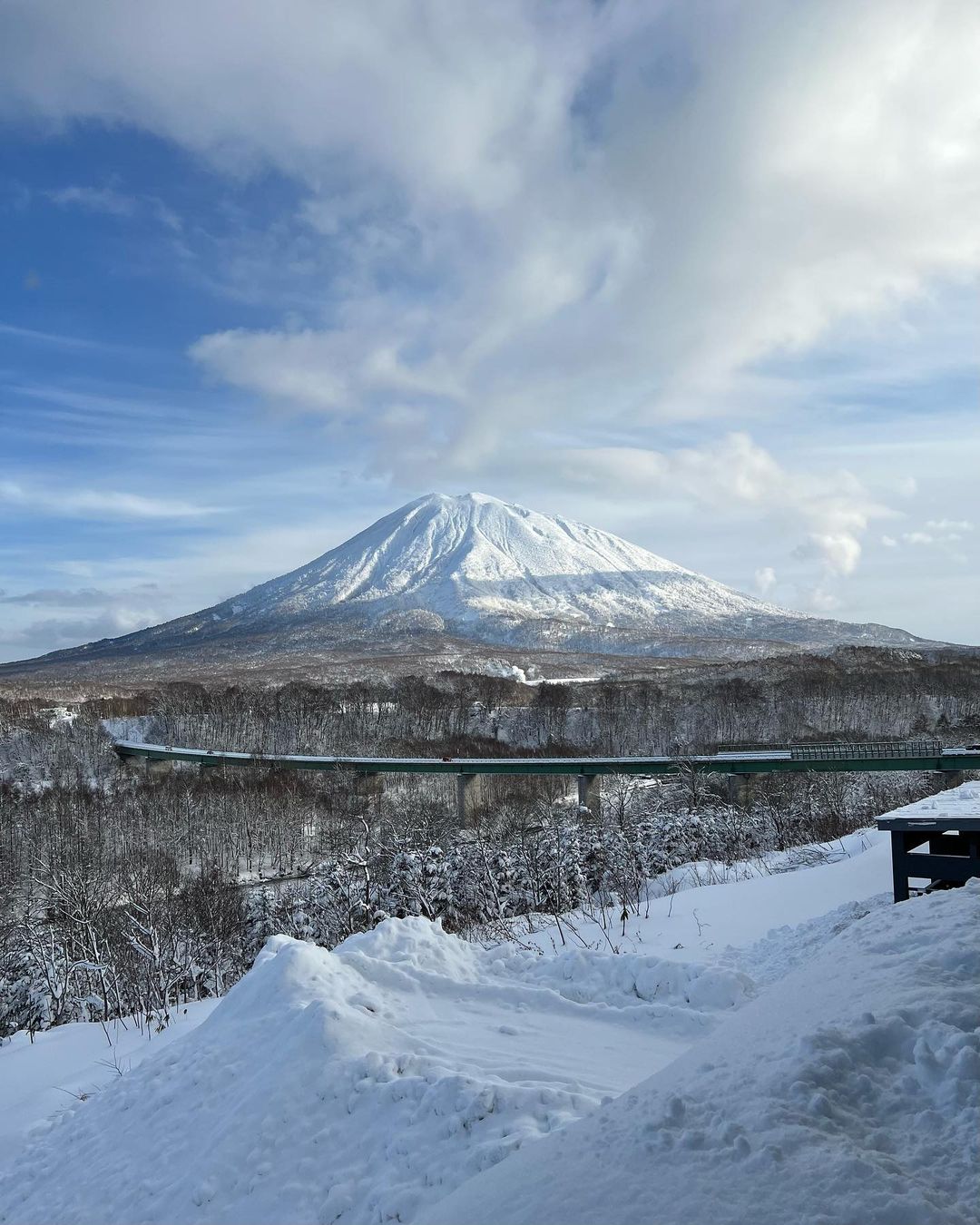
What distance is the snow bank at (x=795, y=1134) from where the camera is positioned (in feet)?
9.32

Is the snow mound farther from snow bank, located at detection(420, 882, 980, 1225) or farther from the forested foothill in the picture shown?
the forested foothill

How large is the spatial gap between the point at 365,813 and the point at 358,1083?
4297 cm

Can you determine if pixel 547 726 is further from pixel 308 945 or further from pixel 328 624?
pixel 328 624

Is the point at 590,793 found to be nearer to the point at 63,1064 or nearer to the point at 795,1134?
the point at 63,1064

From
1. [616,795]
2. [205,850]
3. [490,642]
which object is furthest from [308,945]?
[490,642]

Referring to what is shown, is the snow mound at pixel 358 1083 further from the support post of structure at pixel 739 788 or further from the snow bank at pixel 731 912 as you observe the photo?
the support post of structure at pixel 739 788

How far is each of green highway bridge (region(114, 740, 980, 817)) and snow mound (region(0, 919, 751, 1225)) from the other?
28604mm

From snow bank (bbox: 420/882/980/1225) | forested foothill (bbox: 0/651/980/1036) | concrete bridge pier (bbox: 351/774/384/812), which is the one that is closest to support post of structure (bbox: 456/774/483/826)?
forested foothill (bbox: 0/651/980/1036)

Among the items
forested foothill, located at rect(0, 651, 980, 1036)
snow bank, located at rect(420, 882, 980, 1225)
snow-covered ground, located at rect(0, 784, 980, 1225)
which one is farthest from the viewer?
forested foothill, located at rect(0, 651, 980, 1036)

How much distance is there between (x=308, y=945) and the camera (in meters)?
7.22

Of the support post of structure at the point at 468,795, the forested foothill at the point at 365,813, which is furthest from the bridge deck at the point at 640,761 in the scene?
the forested foothill at the point at 365,813

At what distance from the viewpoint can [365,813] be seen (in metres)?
46.4

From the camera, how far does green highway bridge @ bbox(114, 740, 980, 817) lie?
3897cm

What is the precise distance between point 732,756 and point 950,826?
36.6 meters
